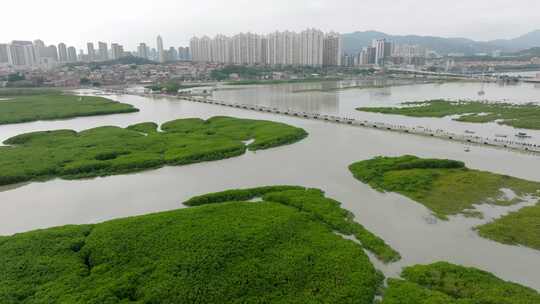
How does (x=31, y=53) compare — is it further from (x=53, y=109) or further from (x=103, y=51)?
(x=53, y=109)

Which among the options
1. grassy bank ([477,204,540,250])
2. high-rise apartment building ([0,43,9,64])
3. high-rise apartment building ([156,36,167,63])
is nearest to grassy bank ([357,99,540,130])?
grassy bank ([477,204,540,250])

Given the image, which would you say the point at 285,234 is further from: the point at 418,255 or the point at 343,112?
the point at 343,112

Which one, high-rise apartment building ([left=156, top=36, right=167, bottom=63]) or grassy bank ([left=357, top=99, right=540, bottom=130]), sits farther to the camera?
high-rise apartment building ([left=156, top=36, right=167, bottom=63])

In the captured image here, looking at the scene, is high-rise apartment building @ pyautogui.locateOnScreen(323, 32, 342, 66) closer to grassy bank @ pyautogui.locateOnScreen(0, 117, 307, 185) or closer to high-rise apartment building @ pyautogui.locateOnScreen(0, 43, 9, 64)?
grassy bank @ pyautogui.locateOnScreen(0, 117, 307, 185)

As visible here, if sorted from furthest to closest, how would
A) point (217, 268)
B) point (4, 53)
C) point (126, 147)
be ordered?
point (4, 53) → point (126, 147) → point (217, 268)

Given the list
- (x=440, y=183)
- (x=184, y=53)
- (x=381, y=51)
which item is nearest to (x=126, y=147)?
(x=440, y=183)

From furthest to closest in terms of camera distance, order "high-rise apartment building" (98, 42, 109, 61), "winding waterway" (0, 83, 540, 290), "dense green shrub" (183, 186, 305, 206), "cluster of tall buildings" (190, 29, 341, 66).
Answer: "high-rise apartment building" (98, 42, 109, 61) < "cluster of tall buildings" (190, 29, 341, 66) < "dense green shrub" (183, 186, 305, 206) < "winding waterway" (0, 83, 540, 290)

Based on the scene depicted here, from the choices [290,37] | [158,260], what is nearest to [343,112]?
[158,260]

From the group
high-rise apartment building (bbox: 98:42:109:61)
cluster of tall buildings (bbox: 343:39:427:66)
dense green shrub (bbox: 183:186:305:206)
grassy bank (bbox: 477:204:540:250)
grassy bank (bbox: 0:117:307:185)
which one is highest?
high-rise apartment building (bbox: 98:42:109:61)
